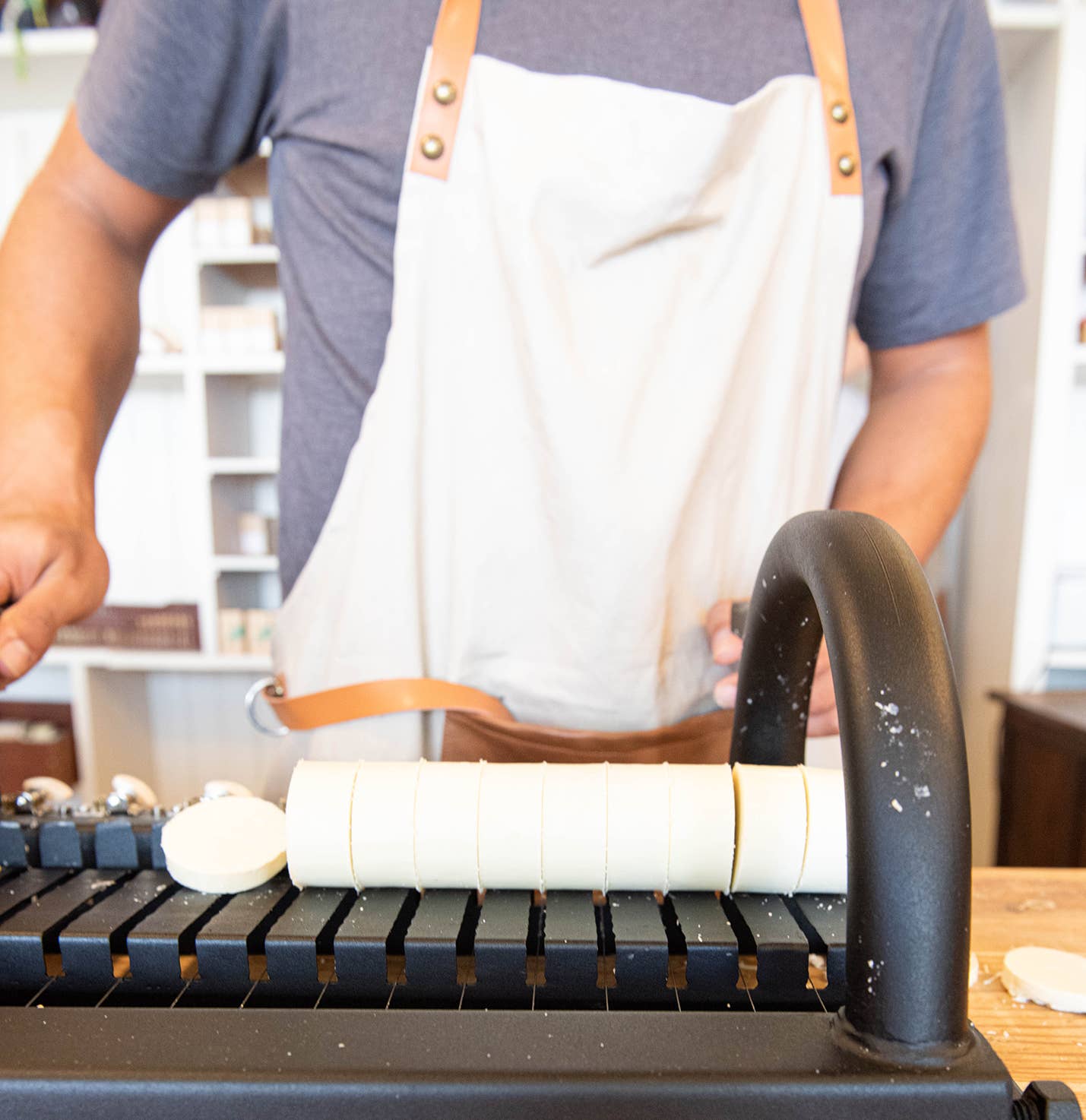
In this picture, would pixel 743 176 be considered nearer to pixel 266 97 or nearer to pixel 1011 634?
pixel 266 97

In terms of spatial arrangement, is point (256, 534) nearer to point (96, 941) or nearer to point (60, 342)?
point (60, 342)

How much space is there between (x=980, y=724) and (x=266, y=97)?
1.82 m

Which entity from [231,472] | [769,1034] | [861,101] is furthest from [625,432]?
[231,472]

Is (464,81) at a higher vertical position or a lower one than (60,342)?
higher

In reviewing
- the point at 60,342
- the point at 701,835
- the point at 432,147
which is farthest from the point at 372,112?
the point at 701,835

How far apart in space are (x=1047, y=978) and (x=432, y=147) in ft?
1.99

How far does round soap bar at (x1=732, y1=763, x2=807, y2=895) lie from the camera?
0.31 metres

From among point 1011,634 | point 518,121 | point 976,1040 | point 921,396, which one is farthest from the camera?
point 1011,634

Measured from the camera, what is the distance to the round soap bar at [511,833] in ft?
1.03

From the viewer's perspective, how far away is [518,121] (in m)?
0.56

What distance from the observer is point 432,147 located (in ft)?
1.85

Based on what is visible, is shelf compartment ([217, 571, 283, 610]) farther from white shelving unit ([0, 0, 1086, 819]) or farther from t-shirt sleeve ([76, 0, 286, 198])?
t-shirt sleeve ([76, 0, 286, 198])

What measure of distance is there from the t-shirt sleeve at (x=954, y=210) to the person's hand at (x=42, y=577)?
0.67m

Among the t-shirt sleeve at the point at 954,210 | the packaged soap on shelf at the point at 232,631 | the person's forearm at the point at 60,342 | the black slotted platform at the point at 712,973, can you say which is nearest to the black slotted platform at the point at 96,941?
the black slotted platform at the point at 712,973
